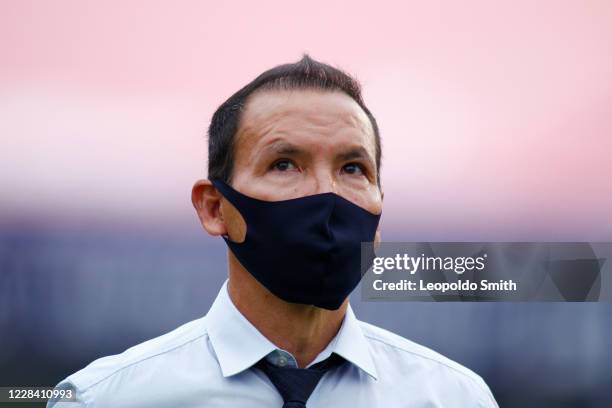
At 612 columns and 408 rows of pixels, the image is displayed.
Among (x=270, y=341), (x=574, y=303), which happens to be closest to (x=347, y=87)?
(x=270, y=341)

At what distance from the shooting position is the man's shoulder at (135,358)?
220 cm

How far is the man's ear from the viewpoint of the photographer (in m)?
2.31

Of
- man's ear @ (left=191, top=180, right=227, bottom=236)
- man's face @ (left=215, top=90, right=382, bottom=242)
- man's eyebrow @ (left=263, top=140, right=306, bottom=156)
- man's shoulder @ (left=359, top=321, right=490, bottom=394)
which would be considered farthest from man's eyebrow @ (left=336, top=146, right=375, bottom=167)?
man's shoulder @ (left=359, top=321, right=490, bottom=394)

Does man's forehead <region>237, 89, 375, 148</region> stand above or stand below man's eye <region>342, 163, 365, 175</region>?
above

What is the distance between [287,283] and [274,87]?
57cm

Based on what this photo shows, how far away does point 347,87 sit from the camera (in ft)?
7.67

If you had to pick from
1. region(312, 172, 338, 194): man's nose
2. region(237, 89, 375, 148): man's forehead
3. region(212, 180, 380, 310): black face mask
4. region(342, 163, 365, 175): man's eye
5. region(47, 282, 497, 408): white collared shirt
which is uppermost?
region(237, 89, 375, 148): man's forehead

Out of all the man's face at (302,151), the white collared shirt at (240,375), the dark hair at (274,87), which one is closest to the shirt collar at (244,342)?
the white collared shirt at (240,375)

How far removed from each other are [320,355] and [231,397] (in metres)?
0.27

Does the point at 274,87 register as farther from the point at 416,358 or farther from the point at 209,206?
the point at 416,358

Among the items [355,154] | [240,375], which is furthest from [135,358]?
[355,154]

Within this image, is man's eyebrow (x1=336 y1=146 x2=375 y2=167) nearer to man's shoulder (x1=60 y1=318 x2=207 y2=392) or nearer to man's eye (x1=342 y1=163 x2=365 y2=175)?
man's eye (x1=342 y1=163 x2=365 y2=175)

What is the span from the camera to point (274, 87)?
229cm

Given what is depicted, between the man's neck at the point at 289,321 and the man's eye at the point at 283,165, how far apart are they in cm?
32
